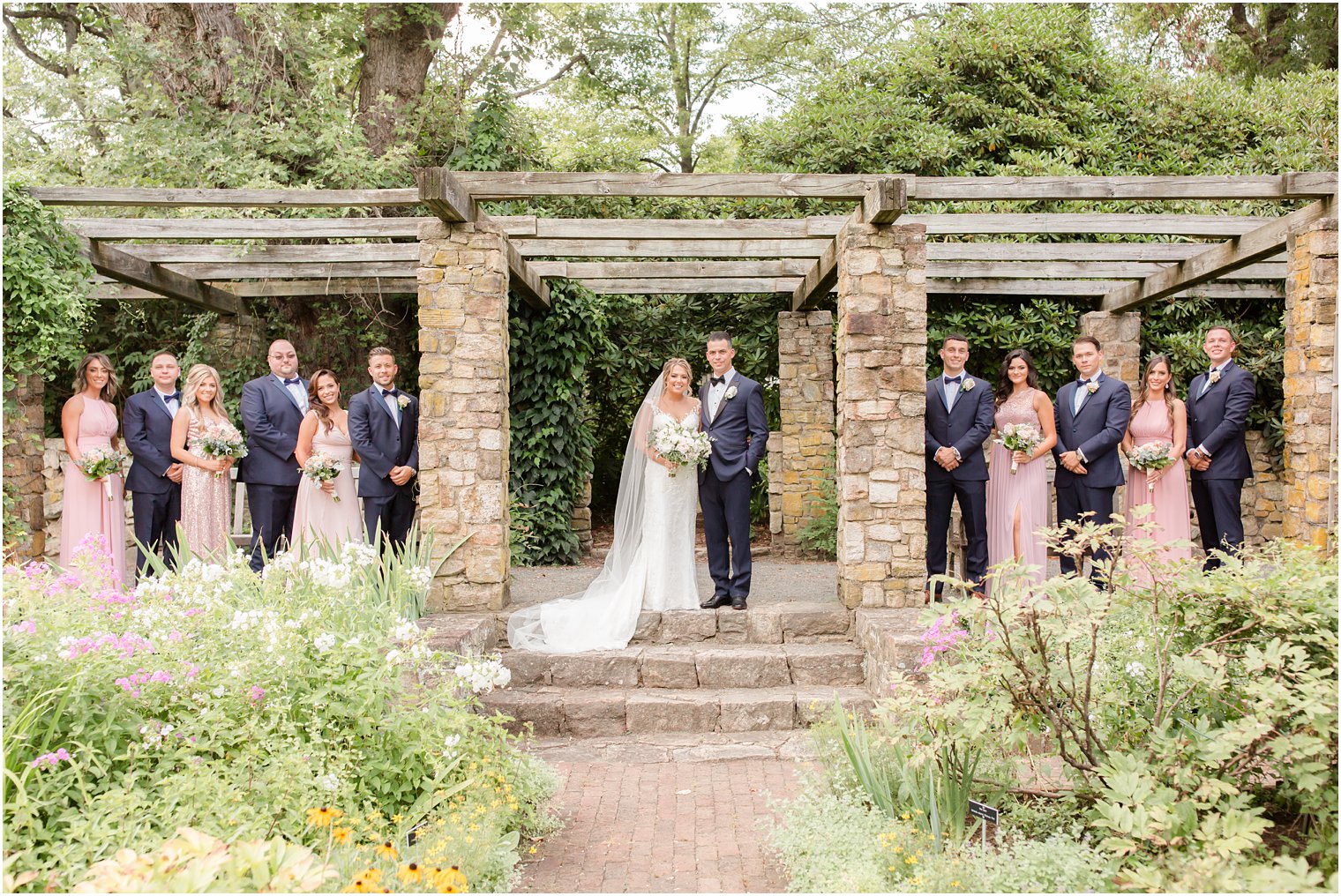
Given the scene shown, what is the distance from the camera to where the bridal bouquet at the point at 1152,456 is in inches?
264

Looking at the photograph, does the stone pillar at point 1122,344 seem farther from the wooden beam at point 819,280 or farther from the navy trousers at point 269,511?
the navy trousers at point 269,511

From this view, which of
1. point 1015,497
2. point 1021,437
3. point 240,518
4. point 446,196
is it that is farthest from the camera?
point 240,518

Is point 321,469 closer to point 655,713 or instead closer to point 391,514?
point 391,514

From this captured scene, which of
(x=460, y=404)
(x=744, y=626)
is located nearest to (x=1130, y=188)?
(x=744, y=626)

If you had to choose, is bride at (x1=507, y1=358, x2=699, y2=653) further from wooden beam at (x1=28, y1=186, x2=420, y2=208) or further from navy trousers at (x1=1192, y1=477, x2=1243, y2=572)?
navy trousers at (x1=1192, y1=477, x2=1243, y2=572)

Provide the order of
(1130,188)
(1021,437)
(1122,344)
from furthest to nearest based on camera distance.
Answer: (1122,344) < (1021,437) < (1130,188)

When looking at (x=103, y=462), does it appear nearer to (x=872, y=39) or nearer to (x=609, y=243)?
(x=609, y=243)

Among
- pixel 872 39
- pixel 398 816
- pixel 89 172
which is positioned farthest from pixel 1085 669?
pixel 872 39

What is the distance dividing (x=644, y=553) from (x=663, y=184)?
2533mm

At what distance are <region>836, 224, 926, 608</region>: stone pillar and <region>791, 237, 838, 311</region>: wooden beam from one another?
69cm

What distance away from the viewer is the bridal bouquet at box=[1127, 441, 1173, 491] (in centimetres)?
670

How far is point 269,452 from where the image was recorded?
22.7 ft

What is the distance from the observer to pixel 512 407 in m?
10.1

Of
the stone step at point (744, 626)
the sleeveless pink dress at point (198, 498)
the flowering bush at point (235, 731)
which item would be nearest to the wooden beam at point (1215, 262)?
the stone step at point (744, 626)
